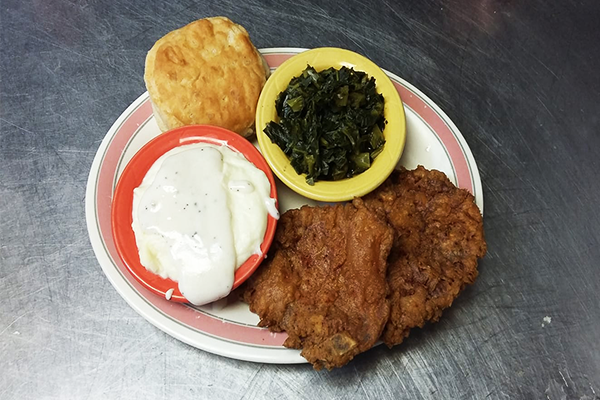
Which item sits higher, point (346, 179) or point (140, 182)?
point (346, 179)

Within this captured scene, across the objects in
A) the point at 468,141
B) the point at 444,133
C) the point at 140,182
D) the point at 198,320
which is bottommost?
the point at 198,320

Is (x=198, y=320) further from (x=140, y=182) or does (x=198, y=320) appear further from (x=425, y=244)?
(x=425, y=244)

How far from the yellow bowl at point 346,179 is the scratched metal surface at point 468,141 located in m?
1.24

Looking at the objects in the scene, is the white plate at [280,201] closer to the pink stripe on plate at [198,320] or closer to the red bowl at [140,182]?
the pink stripe on plate at [198,320]

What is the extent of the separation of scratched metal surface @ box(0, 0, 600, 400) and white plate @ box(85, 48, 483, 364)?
1.68 feet

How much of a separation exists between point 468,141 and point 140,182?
Answer: 3.03 m

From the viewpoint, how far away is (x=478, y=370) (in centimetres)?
391

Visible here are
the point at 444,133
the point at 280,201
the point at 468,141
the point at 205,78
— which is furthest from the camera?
the point at 468,141

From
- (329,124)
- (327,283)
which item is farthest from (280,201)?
(327,283)

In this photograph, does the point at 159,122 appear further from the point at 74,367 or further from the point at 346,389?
the point at 346,389

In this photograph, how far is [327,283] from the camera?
3.27 metres

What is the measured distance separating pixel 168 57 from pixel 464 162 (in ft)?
7.79

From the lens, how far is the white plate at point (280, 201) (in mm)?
3340

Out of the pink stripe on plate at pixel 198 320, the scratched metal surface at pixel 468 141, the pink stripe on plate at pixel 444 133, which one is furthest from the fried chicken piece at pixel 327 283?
the pink stripe on plate at pixel 444 133
